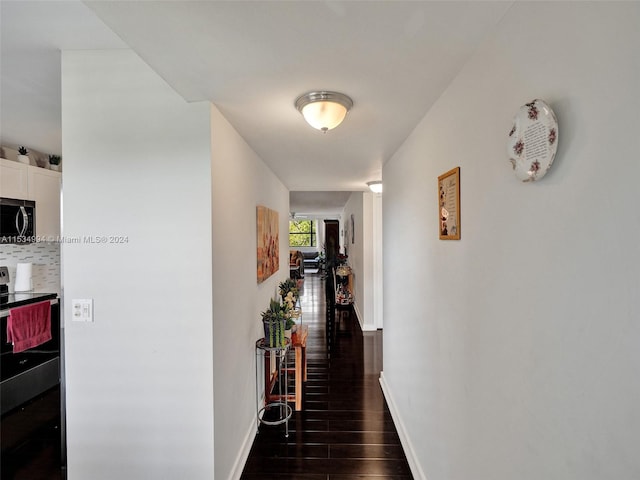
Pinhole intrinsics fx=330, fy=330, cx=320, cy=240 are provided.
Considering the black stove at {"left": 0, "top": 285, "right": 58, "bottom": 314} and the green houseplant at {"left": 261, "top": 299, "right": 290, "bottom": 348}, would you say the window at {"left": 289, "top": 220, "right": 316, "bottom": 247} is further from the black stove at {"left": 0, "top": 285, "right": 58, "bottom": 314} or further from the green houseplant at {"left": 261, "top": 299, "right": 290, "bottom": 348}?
the green houseplant at {"left": 261, "top": 299, "right": 290, "bottom": 348}

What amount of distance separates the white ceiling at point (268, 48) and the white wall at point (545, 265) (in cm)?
17

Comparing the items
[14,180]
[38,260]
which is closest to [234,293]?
[14,180]

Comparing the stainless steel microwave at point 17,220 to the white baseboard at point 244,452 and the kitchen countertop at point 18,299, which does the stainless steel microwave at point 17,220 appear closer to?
the kitchen countertop at point 18,299

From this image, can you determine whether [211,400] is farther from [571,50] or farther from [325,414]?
[571,50]

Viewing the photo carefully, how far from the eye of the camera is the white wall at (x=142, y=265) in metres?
1.58

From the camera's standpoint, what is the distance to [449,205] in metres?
1.46

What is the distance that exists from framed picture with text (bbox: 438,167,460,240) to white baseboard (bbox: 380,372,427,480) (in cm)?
139

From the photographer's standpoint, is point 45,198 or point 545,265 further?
point 45,198

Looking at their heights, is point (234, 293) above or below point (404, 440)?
above

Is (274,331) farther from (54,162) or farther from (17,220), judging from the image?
(54,162)

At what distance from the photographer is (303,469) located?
2104mm

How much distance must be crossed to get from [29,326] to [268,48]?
2712mm

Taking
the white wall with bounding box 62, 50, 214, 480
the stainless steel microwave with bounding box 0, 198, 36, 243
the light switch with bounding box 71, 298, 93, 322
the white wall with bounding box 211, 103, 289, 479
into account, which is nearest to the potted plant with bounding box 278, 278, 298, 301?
the white wall with bounding box 211, 103, 289, 479

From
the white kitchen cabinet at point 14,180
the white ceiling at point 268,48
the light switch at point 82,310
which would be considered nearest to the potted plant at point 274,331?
the light switch at point 82,310
